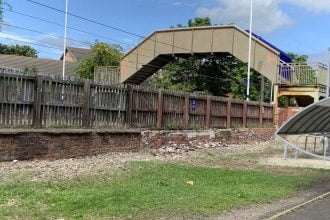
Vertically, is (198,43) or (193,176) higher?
(198,43)

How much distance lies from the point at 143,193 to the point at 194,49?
97.7 ft

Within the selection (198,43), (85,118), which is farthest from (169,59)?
(85,118)

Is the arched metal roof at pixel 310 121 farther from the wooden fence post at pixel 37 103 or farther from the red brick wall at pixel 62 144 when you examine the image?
the wooden fence post at pixel 37 103

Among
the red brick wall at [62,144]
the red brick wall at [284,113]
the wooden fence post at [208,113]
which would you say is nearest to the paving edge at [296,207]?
the red brick wall at [62,144]

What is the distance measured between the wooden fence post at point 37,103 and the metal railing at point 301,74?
22.9 metres

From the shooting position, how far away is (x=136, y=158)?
54.2ft

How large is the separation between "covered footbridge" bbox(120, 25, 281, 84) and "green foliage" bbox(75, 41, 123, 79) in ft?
37.8

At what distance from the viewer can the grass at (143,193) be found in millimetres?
8438

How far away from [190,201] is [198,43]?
3009cm

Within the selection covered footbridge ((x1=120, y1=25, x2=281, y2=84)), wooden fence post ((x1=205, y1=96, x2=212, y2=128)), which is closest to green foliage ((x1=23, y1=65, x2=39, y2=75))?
wooden fence post ((x1=205, y1=96, x2=212, y2=128))

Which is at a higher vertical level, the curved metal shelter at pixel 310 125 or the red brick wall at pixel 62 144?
the curved metal shelter at pixel 310 125

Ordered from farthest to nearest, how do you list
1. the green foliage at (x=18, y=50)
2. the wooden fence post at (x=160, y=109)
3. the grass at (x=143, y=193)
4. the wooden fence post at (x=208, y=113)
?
the green foliage at (x=18, y=50)
the wooden fence post at (x=208, y=113)
the wooden fence post at (x=160, y=109)
the grass at (x=143, y=193)

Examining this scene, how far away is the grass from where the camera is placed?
844 cm

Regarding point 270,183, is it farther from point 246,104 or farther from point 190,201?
point 246,104
